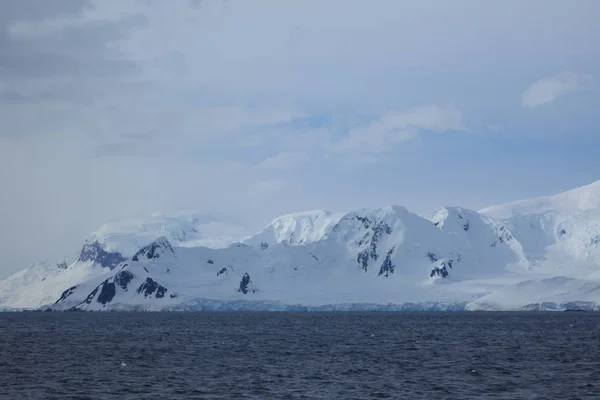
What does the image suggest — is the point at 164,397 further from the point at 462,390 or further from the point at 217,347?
the point at 217,347

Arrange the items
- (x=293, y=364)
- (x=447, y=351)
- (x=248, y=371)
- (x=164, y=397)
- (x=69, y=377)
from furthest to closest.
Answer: (x=447, y=351) → (x=293, y=364) → (x=248, y=371) → (x=69, y=377) → (x=164, y=397)

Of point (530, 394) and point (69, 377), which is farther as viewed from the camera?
point (69, 377)

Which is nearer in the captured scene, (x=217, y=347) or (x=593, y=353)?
(x=593, y=353)

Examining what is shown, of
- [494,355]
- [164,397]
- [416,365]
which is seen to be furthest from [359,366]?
[164,397]

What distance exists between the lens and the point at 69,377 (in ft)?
267

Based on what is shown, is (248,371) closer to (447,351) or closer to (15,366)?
(15,366)

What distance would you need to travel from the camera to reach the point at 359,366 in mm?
91250

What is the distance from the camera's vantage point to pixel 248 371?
A: 8694 centimetres

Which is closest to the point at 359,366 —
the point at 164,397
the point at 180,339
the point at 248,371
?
the point at 248,371

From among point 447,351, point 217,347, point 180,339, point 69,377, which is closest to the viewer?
point 69,377

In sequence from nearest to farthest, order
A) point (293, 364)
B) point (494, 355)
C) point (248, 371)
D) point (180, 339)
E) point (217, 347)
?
point (248, 371) → point (293, 364) → point (494, 355) → point (217, 347) → point (180, 339)

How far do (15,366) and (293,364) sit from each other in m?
29.8

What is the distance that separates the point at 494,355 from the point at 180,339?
189 feet

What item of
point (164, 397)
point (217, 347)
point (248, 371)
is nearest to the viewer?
point (164, 397)
